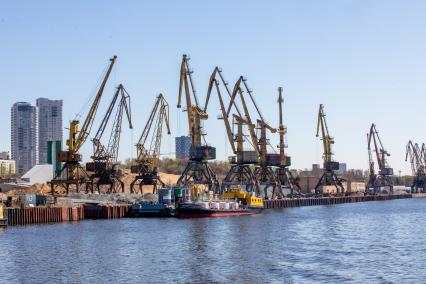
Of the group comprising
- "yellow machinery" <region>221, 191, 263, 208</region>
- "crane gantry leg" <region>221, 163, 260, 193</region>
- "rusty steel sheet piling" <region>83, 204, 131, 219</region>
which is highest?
"crane gantry leg" <region>221, 163, 260, 193</region>

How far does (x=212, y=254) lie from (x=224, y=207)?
48.7m

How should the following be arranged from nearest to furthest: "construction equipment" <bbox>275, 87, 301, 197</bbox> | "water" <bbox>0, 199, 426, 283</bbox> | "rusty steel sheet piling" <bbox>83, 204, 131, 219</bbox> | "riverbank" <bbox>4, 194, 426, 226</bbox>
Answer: "water" <bbox>0, 199, 426, 283</bbox> → "riverbank" <bbox>4, 194, 426, 226</bbox> → "rusty steel sheet piling" <bbox>83, 204, 131, 219</bbox> → "construction equipment" <bbox>275, 87, 301, 197</bbox>

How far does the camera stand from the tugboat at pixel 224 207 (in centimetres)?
10025

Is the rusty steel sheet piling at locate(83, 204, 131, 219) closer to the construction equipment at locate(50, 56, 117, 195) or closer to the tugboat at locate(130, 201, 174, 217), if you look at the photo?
the tugboat at locate(130, 201, 174, 217)

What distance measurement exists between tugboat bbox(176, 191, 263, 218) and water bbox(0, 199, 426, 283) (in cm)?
1337

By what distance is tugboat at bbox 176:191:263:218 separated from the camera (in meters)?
100

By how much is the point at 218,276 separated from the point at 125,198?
82.2 metres

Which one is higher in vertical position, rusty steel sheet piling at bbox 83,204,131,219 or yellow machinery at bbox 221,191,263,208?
yellow machinery at bbox 221,191,263,208

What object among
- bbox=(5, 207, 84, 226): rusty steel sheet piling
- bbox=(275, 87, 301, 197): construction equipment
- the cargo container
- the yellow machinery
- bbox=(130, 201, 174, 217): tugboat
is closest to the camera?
bbox=(5, 207, 84, 226): rusty steel sheet piling

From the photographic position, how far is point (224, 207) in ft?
345

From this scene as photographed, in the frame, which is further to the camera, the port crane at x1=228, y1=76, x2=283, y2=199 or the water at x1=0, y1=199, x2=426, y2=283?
the port crane at x1=228, y1=76, x2=283, y2=199

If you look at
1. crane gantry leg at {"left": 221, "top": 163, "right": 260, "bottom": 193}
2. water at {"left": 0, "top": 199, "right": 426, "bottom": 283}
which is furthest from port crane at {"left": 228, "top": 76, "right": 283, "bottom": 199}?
water at {"left": 0, "top": 199, "right": 426, "bottom": 283}

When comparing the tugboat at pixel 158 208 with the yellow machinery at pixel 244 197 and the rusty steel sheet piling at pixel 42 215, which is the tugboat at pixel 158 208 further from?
the yellow machinery at pixel 244 197

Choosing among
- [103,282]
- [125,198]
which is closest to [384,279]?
[103,282]
